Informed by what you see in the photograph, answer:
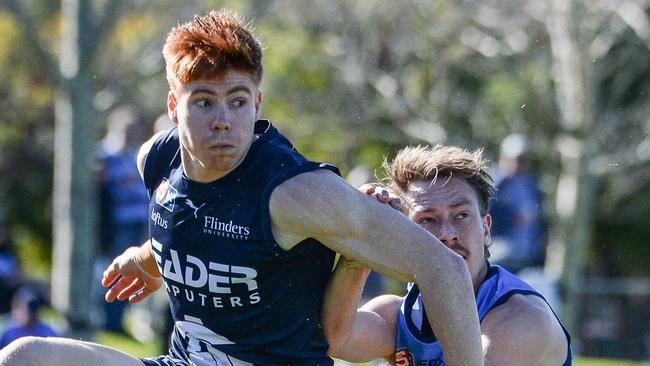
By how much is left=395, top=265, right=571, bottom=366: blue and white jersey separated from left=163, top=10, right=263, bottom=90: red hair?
113cm

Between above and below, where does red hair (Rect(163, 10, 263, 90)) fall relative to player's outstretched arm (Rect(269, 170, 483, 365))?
above

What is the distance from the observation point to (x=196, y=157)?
4.50 metres

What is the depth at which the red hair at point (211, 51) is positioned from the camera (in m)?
4.39

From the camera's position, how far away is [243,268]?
437 cm

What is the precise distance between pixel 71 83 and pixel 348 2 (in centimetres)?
507

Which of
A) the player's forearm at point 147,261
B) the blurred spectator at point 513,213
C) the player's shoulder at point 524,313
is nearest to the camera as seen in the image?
the player's shoulder at point 524,313

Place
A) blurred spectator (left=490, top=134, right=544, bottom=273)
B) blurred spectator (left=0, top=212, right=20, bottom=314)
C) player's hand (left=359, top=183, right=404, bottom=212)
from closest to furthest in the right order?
player's hand (left=359, top=183, right=404, bottom=212), blurred spectator (left=490, top=134, right=544, bottom=273), blurred spectator (left=0, top=212, right=20, bottom=314)

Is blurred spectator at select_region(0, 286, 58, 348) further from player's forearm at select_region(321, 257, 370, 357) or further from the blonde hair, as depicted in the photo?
player's forearm at select_region(321, 257, 370, 357)

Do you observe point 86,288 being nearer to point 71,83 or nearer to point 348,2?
point 71,83

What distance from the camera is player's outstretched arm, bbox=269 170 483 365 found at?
163 inches

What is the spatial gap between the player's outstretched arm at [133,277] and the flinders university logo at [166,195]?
44 cm

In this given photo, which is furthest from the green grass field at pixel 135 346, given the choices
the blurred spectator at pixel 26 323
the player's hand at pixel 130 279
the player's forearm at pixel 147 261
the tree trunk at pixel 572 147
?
the player's forearm at pixel 147 261

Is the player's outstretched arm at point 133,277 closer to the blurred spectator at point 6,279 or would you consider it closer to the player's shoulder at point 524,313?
the player's shoulder at point 524,313

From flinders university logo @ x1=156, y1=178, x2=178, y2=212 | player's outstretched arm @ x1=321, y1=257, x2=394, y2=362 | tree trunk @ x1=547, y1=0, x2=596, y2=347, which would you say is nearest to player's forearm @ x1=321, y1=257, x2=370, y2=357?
player's outstretched arm @ x1=321, y1=257, x2=394, y2=362
